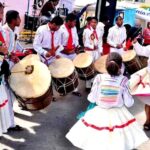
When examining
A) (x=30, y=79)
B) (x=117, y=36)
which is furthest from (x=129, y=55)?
(x=30, y=79)

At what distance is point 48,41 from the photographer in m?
6.17

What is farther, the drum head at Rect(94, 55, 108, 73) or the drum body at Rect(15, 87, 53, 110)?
the drum head at Rect(94, 55, 108, 73)

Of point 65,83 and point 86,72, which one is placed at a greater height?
point 65,83

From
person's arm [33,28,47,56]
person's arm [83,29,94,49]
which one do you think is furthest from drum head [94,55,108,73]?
person's arm [33,28,47,56]

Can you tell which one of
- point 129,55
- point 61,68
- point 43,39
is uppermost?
point 43,39

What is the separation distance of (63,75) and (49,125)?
2.48 ft

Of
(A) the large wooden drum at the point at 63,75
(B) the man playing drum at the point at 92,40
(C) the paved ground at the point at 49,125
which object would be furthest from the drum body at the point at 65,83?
(B) the man playing drum at the point at 92,40

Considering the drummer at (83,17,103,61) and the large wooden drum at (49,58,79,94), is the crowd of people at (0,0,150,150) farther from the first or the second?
the drummer at (83,17,103,61)

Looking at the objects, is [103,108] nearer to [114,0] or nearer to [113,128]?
[113,128]

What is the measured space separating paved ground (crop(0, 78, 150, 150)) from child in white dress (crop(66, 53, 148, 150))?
0.81m

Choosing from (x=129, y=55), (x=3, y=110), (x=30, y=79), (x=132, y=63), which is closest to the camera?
(x=3, y=110)

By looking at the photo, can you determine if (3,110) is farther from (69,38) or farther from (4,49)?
(69,38)

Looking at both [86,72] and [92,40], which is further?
[92,40]

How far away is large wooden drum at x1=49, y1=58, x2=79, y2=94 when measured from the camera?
541 centimetres
